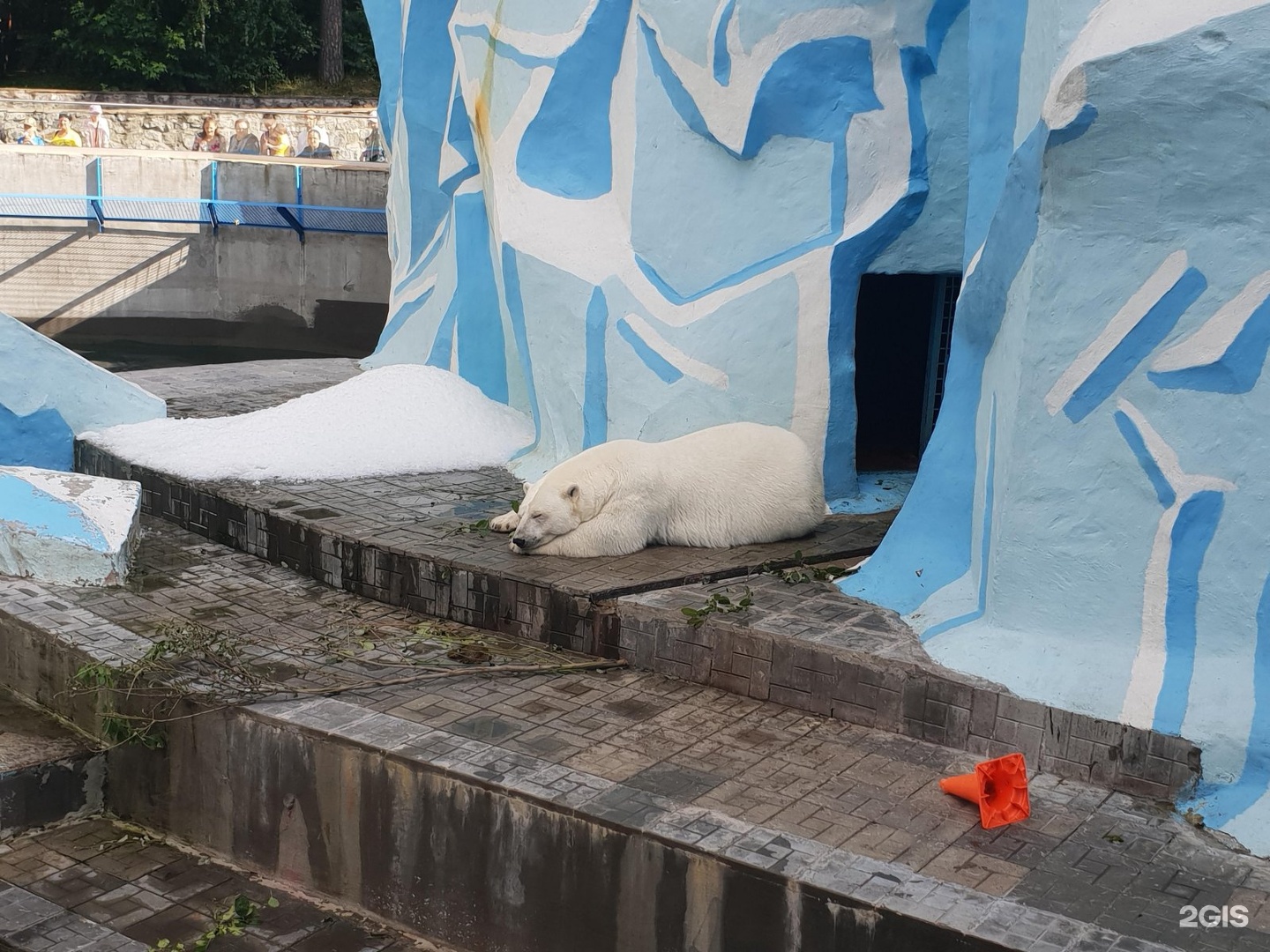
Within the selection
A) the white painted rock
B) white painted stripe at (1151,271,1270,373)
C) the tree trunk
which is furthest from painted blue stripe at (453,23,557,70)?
the tree trunk

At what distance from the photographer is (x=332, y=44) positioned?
30.1m

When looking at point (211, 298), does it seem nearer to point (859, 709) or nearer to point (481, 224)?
point (481, 224)

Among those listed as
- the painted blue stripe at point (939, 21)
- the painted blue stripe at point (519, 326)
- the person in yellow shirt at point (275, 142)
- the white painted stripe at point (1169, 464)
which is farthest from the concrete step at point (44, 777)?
the person in yellow shirt at point (275, 142)

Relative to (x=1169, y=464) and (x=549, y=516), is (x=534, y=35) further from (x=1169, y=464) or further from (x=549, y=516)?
(x=1169, y=464)

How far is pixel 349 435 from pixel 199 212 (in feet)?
43.1

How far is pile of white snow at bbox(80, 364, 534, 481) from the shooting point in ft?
28.7

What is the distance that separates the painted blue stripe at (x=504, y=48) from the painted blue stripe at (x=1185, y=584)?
5658mm

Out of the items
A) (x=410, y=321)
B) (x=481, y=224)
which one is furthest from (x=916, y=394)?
(x=410, y=321)

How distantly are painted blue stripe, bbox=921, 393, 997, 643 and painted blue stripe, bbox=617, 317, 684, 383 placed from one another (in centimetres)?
264

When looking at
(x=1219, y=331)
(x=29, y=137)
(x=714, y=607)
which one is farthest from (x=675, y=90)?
(x=29, y=137)

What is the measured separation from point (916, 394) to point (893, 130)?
2.04 meters

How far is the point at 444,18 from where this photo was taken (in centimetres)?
1155

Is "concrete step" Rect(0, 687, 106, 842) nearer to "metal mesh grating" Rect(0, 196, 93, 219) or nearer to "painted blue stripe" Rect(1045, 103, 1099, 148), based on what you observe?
"painted blue stripe" Rect(1045, 103, 1099, 148)

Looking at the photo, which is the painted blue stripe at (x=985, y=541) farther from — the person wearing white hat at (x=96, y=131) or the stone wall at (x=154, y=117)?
the person wearing white hat at (x=96, y=131)
